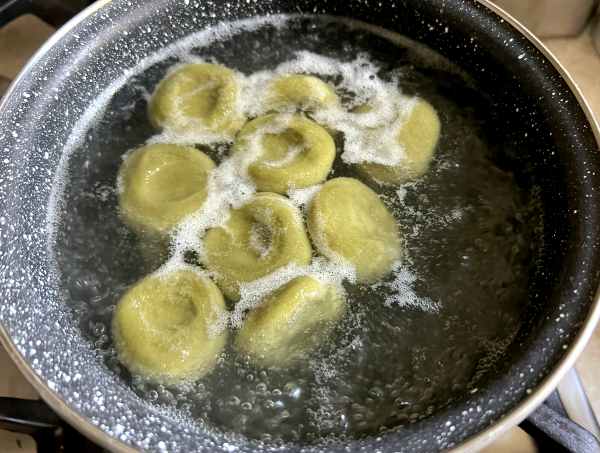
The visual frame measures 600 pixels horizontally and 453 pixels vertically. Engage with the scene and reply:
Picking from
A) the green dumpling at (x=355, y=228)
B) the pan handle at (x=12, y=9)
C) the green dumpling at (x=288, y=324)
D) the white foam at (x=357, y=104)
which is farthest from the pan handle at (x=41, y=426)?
the pan handle at (x=12, y=9)

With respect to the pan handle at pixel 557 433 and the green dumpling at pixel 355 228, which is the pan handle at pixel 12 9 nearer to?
the green dumpling at pixel 355 228

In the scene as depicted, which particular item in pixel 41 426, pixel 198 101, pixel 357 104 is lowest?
pixel 41 426

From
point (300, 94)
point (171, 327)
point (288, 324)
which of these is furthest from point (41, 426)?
point (300, 94)

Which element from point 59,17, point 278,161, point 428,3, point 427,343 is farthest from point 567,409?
point 59,17

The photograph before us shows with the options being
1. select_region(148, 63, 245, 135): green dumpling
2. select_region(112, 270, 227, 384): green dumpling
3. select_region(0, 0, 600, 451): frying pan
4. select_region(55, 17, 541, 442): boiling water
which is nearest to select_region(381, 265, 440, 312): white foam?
select_region(55, 17, 541, 442): boiling water

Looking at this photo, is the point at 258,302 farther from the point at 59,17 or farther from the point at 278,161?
the point at 59,17

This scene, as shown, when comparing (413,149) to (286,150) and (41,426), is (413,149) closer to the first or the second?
(286,150)
